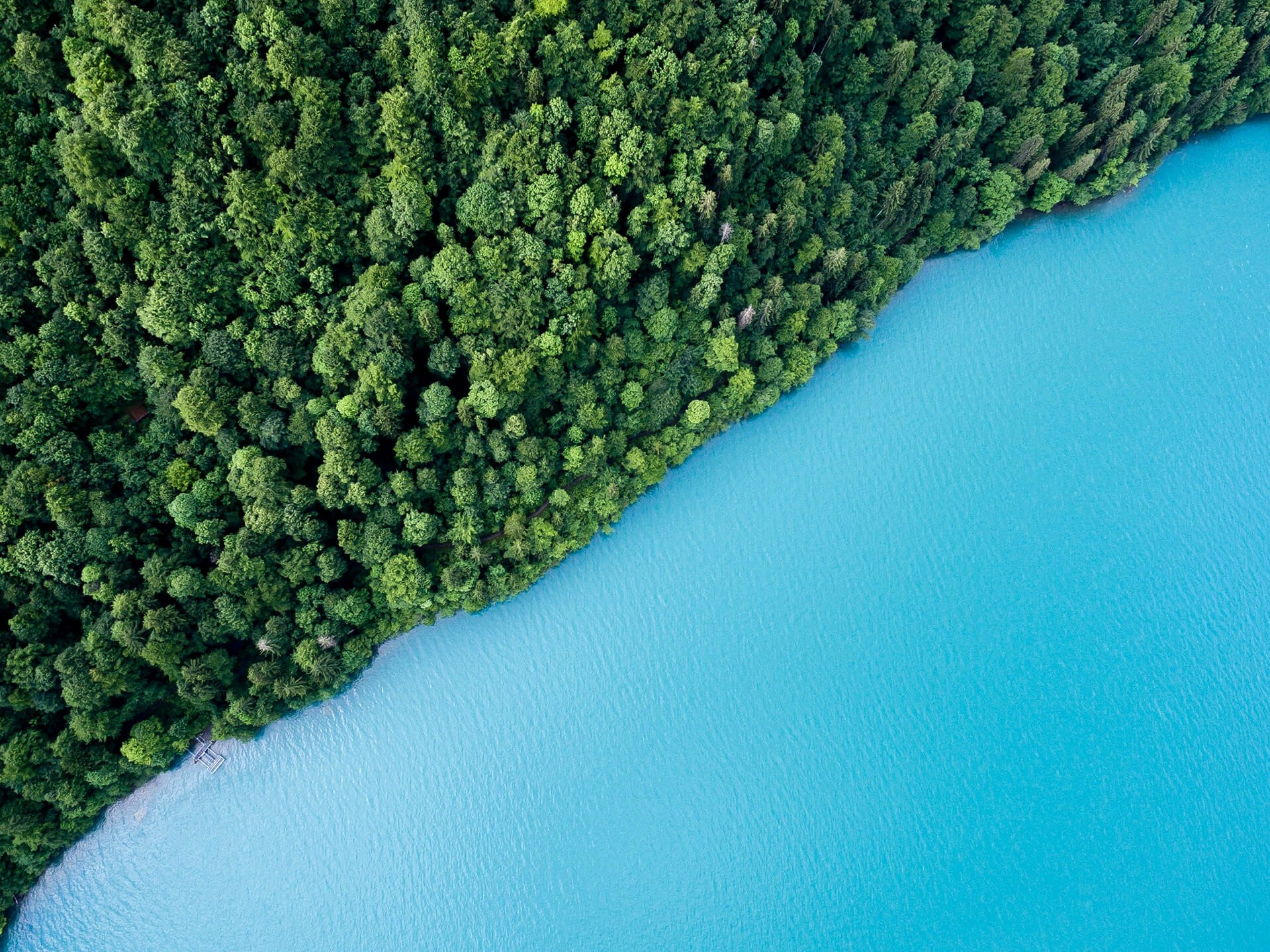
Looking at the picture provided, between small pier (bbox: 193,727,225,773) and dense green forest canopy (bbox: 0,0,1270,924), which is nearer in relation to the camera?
dense green forest canopy (bbox: 0,0,1270,924)

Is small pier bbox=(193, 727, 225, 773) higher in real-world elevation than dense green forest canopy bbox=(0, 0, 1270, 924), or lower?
lower

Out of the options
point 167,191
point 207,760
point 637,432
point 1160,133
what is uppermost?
point 167,191

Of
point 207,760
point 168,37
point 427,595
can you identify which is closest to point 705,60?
point 168,37

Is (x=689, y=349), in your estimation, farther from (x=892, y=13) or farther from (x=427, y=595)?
(x=892, y=13)

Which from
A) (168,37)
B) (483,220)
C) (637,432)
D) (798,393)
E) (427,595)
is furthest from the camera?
(798,393)
